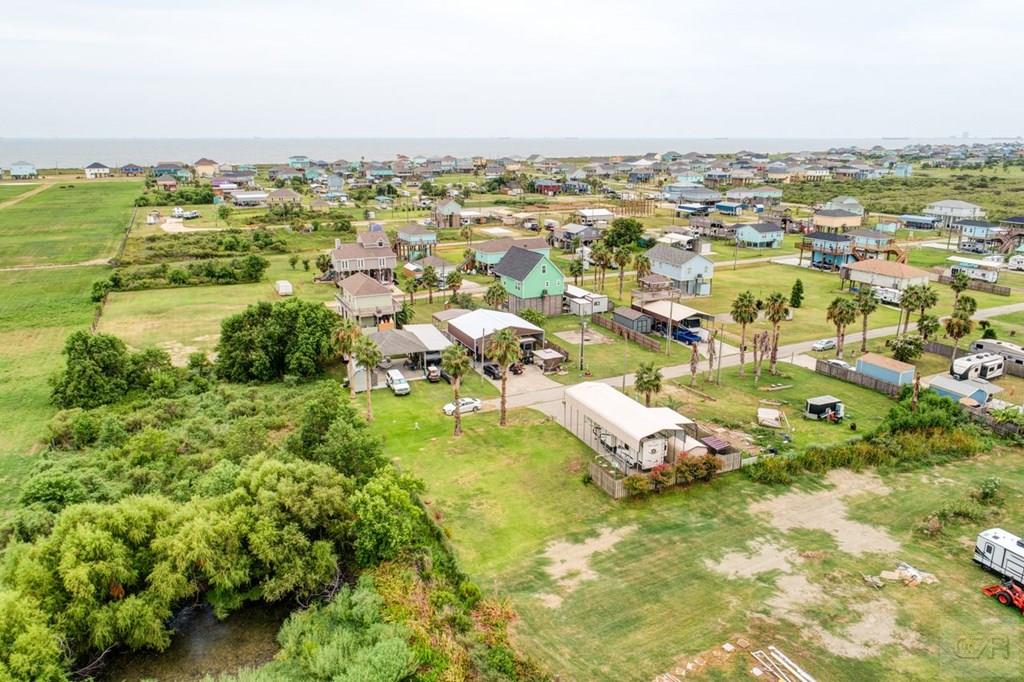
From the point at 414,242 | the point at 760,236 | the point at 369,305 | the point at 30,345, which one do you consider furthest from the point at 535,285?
the point at 760,236

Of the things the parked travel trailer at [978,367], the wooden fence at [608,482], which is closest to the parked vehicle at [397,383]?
the wooden fence at [608,482]

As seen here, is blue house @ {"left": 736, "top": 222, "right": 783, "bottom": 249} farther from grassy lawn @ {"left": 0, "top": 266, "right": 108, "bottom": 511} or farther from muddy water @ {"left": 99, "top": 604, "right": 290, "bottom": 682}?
muddy water @ {"left": 99, "top": 604, "right": 290, "bottom": 682}

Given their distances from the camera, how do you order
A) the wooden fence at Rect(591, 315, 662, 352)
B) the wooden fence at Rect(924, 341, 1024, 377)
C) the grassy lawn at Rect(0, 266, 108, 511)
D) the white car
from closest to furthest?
the grassy lawn at Rect(0, 266, 108, 511) < the white car < the wooden fence at Rect(924, 341, 1024, 377) < the wooden fence at Rect(591, 315, 662, 352)

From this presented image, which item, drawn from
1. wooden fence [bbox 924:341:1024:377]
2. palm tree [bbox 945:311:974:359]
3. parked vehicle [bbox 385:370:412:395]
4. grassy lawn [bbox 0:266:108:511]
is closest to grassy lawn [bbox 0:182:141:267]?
grassy lawn [bbox 0:266:108:511]

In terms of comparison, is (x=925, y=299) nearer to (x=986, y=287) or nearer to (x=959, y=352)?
(x=959, y=352)

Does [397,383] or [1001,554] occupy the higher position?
[397,383]

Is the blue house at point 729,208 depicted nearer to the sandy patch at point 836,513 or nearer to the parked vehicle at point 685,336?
the parked vehicle at point 685,336
